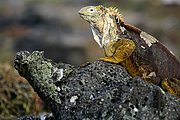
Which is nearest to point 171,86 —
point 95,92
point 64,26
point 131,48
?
point 131,48

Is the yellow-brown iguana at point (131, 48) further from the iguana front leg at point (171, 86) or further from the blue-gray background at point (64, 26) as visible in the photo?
the blue-gray background at point (64, 26)

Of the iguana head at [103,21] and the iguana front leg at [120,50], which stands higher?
the iguana head at [103,21]

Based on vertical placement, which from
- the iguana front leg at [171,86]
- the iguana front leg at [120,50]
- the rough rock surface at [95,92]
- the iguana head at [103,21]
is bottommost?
the iguana front leg at [171,86]

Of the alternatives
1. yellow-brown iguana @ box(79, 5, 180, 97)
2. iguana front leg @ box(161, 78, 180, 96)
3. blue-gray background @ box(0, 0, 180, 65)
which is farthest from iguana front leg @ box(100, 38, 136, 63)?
blue-gray background @ box(0, 0, 180, 65)

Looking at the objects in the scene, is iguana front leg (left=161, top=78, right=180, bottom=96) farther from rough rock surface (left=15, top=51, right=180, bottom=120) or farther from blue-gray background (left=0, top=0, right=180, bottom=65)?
blue-gray background (left=0, top=0, right=180, bottom=65)

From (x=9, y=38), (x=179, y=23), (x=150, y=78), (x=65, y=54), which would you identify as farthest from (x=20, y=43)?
(x=150, y=78)

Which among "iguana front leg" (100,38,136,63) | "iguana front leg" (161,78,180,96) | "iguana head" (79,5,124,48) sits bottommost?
"iguana front leg" (161,78,180,96)

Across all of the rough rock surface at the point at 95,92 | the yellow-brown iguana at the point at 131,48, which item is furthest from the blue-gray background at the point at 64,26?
the rough rock surface at the point at 95,92

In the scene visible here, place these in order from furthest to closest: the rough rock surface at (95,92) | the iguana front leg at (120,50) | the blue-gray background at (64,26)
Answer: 1. the blue-gray background at (64,26)
2. the iguana front leg at (120,50)
3. the rough rock surface at (95,92)

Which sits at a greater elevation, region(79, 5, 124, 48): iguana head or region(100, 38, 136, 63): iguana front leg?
region(79, 5, 124, 48): iguana head
